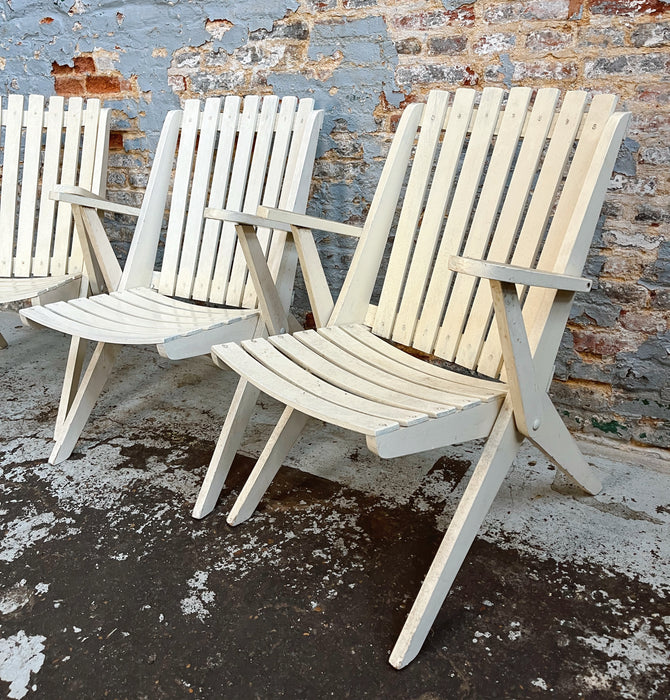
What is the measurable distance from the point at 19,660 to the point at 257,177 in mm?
1550

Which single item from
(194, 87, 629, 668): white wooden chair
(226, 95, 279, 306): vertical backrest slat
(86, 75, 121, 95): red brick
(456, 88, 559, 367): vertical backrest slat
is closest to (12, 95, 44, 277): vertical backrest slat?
(86, 75, 121, 95): red brick

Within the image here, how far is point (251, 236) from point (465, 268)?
751 millimetres

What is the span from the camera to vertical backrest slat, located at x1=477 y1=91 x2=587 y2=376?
5.16 ft

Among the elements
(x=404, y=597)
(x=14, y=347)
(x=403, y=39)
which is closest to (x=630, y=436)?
(x=404, y=597)

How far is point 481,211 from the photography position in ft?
5.63

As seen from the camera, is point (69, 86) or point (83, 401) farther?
point (69, 86)

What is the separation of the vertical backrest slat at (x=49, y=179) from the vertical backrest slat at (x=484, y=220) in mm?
1696

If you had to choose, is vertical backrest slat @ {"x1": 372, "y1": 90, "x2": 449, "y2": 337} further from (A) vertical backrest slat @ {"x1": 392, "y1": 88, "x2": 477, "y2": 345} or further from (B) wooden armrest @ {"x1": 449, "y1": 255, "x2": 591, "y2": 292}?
(B) wooden armrest @ {"x1": 449, "y1": 255, "x2": 591, "y2": 292}

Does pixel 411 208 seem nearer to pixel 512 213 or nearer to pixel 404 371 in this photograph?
pixel 512 213

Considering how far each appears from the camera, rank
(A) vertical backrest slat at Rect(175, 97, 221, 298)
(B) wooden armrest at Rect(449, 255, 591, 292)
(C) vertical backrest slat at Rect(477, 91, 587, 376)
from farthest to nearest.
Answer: (A) vertical backrest slat at Rect(175, 97, 221, 298) → (C) vertical backrest slat at Rect(477, 91, 587, 376) → (B) wooden armrest at Rect(449, 255, 591, 292)

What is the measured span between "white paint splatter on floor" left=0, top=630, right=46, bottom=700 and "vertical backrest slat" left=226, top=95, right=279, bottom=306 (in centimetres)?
116

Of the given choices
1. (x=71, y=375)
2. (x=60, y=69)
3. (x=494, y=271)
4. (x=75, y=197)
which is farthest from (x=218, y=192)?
(x=494, y=271)

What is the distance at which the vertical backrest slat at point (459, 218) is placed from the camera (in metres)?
1.73

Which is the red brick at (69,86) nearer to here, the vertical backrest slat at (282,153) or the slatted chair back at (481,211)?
the vertical backrest slat at (282,153)
